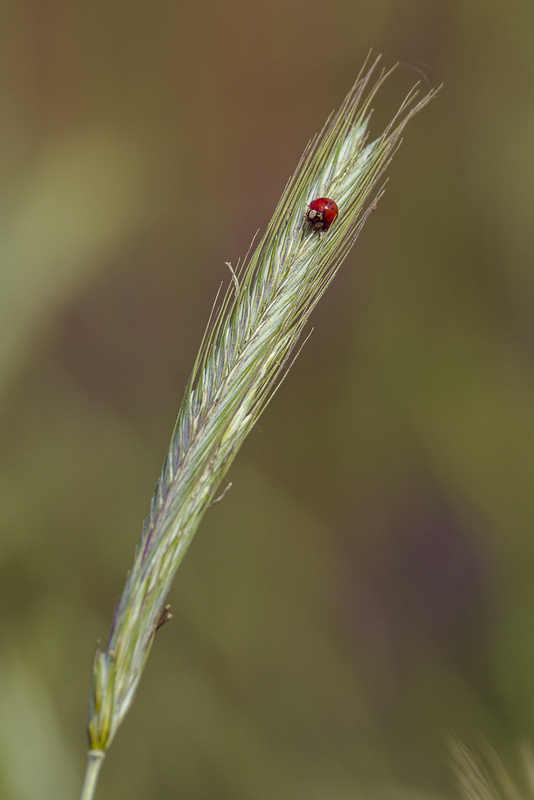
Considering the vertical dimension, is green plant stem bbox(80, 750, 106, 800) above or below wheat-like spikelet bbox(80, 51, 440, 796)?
below

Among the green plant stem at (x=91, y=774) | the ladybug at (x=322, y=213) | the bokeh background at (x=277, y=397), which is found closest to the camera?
the green plant stem at (x=91, y=774)

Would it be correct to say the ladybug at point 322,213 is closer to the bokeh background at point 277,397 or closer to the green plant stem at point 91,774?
the green plant stem at point 91,774

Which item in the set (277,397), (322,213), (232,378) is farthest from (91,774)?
(277,397)

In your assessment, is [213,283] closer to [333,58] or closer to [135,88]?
[135,88]

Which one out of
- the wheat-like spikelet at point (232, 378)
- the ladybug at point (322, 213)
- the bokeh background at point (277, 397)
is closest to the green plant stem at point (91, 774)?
the wheat-like spikelet at point (232, 378)

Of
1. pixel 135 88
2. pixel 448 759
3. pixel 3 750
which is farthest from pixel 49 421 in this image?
pixel 448 759

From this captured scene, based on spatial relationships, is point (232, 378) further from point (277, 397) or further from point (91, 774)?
point (277, 397)

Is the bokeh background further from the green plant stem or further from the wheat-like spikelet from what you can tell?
the green plant stem

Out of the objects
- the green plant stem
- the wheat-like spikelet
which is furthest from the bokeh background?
the green plant stem
